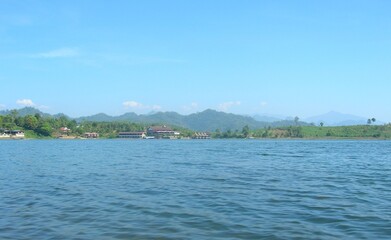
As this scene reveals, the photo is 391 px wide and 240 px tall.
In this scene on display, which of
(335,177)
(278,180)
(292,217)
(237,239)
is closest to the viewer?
(237,239)

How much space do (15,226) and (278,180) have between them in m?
20.9

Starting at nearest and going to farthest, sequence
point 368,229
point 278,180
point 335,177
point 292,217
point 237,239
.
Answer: point 237,239 < point 368,229 < point 292,217 < point 278,180 < point 335,177

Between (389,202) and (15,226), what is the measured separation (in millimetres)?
19410

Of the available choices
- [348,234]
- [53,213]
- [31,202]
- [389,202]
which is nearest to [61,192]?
[31,202]

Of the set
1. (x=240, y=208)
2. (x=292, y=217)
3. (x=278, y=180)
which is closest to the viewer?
(x=292, y=217)

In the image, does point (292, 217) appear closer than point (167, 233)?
No

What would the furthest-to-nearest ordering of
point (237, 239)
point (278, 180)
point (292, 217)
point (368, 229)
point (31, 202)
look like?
point (278, 180)
point (31, 202)
point (292, 217)
point (368, 229)
point (237, 239)

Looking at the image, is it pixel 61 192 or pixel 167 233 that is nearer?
pixel 167 233

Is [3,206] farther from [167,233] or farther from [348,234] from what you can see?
[348,234]

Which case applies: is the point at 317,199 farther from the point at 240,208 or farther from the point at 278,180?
the point at 278,180

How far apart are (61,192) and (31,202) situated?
3.53m

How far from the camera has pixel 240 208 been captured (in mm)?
19578

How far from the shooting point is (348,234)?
48.6 feet

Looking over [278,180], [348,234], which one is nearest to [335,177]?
[278,180]
